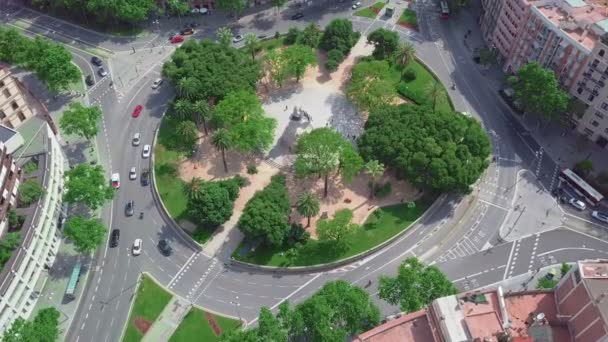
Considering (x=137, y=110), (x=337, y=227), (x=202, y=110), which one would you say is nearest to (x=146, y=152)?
(x=137, y=110)

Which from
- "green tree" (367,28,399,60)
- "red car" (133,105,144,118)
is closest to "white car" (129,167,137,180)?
"red car" (133,105,144,118)

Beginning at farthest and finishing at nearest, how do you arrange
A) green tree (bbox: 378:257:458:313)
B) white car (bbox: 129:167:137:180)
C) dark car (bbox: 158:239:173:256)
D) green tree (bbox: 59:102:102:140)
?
white car (bbox: 129:167:137:180) < green tree (bbox: 59:102:102:140) < dark car (bbox: 158:239:173:256) < green tree (bbox: 378:257:458:313)

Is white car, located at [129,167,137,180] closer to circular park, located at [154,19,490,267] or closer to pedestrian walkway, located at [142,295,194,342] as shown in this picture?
circular park, located at [154,19,490,267]

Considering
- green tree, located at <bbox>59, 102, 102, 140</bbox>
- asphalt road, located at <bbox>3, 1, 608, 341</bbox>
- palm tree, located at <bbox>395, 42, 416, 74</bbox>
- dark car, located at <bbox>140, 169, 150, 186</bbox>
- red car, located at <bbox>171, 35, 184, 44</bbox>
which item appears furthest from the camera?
red car, located at <bbox>171, 35, 184, 44</bbox>

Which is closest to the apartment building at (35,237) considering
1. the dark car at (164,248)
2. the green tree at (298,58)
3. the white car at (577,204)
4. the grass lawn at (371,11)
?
the dark car at (164,248)

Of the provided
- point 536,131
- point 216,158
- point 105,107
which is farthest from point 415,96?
point 105,107

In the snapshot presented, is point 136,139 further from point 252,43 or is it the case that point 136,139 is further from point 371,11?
point 371,11
